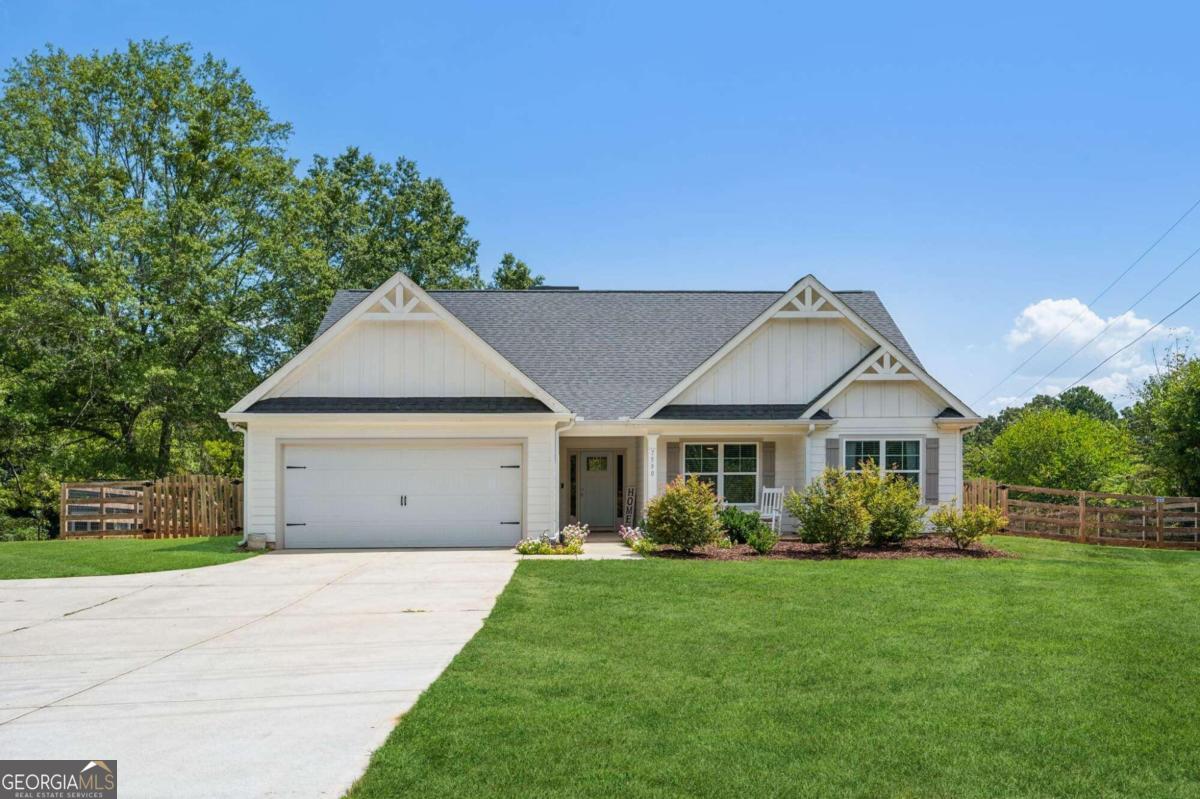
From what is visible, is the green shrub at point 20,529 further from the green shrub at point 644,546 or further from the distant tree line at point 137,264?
the green shrub at point 644,546

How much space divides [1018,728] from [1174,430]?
20466mm

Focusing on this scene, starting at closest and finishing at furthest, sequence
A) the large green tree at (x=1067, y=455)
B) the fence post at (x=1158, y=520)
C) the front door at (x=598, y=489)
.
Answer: the fence post at (x=1158, y=520) < the front door at (x=598, y=489) < the large green tree at (x=1067, y=455)

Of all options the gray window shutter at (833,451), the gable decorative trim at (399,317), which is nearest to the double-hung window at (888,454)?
the gray window shutter at (833,451)

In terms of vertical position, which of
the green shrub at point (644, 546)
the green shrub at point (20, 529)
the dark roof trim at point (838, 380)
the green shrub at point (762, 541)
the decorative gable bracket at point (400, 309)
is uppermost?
the decorative gable bracket at point (400, 309)

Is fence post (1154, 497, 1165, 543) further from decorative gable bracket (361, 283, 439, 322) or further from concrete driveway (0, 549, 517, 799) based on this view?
decorative gable bracket (361, 283, 439, 322)

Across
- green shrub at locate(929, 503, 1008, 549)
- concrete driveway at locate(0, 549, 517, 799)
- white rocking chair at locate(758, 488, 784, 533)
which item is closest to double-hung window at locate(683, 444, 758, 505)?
white rocking chair at locate(758, 488, 784, 533)

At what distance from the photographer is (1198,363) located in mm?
22641

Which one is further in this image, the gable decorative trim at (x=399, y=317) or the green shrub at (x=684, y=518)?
the gable decorative trim at (x=399, y=317)

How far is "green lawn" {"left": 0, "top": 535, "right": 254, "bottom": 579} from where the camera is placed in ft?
47.4

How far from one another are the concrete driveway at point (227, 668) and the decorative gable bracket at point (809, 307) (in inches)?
375

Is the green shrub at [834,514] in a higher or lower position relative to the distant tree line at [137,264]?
lower

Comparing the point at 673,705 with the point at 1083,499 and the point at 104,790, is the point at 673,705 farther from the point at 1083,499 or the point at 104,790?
the point at 1083,499

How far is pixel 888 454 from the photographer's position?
1911 centimetres

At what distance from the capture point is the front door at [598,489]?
72.9 feet
